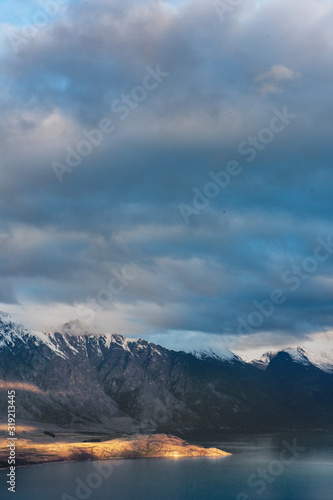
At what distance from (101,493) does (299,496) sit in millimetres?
73435

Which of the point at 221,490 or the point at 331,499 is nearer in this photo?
the point at 331,499

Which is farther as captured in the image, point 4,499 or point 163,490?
point 163,490

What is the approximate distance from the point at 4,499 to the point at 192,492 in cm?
6846

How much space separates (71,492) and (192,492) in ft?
150

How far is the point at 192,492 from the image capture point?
196m

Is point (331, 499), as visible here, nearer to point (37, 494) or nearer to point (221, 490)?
point (221, 490)

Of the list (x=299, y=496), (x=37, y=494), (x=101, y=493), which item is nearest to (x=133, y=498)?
(x=101, y=493)

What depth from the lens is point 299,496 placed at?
189 meters

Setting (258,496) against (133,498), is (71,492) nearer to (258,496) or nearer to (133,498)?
(133,498)

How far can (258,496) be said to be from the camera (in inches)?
7441

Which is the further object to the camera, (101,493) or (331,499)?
(101,493)

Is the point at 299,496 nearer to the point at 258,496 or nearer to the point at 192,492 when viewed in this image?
the point at 258,496

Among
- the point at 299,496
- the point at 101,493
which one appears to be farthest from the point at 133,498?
the point at 299,496

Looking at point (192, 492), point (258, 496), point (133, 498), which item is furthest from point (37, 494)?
point (258, 496)
